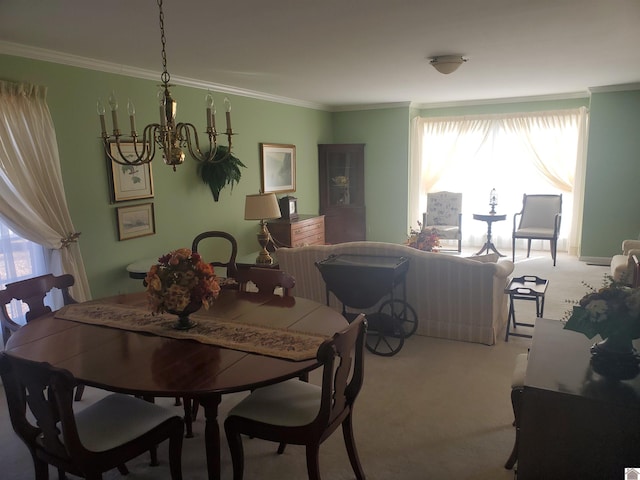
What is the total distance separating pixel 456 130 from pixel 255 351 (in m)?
6.59

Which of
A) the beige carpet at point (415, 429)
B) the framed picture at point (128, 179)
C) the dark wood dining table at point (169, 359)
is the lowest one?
the beige carpet at point (415, 429)

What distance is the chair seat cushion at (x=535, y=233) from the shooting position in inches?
252

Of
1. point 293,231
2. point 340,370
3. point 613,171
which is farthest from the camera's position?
point 613,171

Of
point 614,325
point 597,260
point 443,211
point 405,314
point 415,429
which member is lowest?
point 415,429

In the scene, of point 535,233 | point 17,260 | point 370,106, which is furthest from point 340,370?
point 370,106

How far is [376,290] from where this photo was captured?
3508 mm

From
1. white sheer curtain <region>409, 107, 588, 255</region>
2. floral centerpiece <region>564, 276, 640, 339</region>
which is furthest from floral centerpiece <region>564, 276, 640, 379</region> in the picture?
white sheer curtain <region>409, 107, 588, 255</region>

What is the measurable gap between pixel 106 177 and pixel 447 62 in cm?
301

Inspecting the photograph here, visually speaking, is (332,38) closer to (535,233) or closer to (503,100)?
(535,233)

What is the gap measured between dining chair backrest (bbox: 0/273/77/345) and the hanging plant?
238 centimetres

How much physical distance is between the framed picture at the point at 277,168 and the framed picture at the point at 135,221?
1.87 m

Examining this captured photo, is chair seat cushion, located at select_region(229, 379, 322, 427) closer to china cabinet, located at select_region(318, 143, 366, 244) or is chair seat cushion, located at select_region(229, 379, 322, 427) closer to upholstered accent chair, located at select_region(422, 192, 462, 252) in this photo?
upholstered accent chair, located at select_region(422, 192, 462, 252)

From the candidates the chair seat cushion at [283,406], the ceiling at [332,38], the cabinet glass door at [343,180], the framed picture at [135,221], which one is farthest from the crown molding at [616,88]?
the chair seat cushion at [283,406]

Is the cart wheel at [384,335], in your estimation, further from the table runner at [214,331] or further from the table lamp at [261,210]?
the table runner at [214,331]
